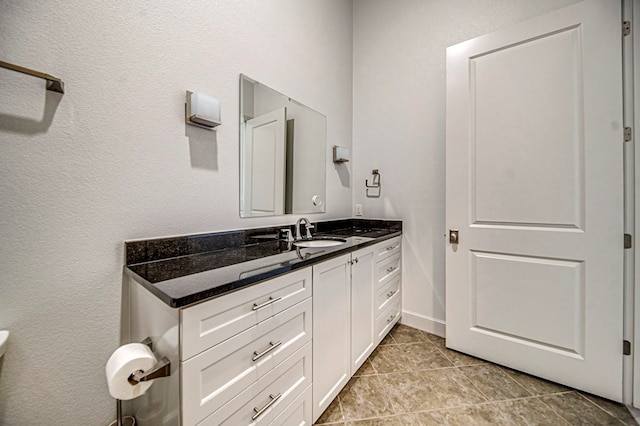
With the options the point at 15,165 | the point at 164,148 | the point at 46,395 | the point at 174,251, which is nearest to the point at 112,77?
→ the point at 164,148

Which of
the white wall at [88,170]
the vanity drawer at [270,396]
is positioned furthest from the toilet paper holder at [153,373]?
the white wall at [88,170]

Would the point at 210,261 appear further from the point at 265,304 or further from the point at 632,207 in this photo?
the point at 632,207

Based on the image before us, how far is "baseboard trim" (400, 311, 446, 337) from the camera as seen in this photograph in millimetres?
2119

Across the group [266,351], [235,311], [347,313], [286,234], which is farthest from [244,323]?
[286,234]

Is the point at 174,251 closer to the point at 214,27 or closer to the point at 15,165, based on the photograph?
the point at 15,165

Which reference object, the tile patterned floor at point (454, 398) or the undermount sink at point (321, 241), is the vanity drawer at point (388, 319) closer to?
the tile patterned floor at point (454, 398)

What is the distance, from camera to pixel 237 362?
0.84m

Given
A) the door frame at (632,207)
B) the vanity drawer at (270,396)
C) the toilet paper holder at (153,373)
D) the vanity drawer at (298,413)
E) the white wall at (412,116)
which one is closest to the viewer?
the toilet paper holder at (153,373)

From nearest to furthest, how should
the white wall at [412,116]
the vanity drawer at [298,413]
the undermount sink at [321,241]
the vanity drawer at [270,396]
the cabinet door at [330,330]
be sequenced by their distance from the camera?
the vanity drawer at [270,396]
the vanity drawer at [298,413]
the cabinet door at [330,330]
the undermount sink at [321,241]
the white wall at [412,116]

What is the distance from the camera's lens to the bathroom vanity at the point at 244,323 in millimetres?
735

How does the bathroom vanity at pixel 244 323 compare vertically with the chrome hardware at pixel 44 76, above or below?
below

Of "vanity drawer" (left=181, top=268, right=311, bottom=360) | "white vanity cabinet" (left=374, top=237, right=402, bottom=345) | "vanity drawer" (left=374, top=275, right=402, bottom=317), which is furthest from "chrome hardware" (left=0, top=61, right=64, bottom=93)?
"vanity drawer" (left=374, top=275, right=402, bottom=317)

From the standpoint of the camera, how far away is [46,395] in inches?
35.4

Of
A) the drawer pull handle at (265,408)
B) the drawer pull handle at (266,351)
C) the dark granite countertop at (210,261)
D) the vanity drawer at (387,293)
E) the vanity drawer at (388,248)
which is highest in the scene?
the dark granite countertop at (210,261)
